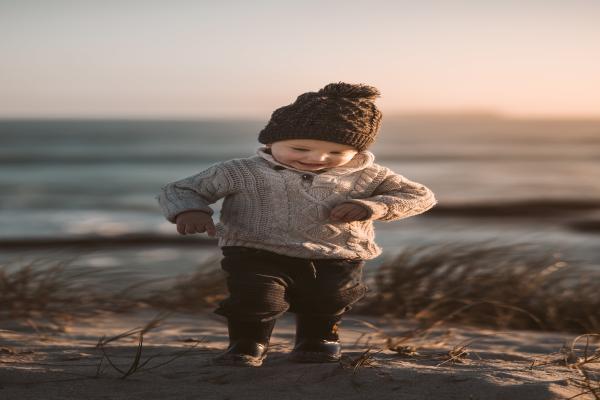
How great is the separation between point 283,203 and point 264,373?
566 millimetres

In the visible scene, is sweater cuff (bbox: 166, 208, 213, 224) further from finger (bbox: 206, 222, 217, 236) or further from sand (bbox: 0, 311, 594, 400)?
sand (bbox: 0, 311, 594, 400)

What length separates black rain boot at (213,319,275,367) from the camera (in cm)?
288

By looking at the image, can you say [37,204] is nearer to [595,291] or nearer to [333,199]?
[595,291]

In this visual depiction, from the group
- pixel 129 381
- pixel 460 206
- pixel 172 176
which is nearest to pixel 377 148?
pixel 172 176

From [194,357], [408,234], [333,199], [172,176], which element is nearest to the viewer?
[333,199]

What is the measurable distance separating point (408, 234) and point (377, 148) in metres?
28.7

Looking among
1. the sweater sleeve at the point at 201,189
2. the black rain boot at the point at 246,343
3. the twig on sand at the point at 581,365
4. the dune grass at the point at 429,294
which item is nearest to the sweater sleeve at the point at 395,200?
the sweater sleeve at the point at 201,189

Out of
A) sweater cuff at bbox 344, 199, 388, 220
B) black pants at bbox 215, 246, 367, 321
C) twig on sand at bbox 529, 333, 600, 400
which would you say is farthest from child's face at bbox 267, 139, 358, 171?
twig on sand at bbox 529, 333, 600, 400

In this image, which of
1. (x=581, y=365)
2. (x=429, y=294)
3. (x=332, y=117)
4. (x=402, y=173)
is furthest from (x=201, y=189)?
(x=402, y=173)

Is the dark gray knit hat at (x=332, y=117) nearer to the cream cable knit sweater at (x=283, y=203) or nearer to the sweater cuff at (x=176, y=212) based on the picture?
the cream cable knit sweater at (x=283, y=203)

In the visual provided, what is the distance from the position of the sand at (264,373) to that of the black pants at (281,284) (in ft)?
0.64

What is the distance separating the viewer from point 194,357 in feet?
10.2

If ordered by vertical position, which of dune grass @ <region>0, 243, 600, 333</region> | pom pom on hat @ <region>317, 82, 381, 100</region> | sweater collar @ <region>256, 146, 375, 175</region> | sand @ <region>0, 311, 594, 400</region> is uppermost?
pom pom on hat @ <region>317, 82, 381, 100</region>

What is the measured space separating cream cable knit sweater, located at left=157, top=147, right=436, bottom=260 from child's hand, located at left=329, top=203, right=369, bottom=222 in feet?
0.05
